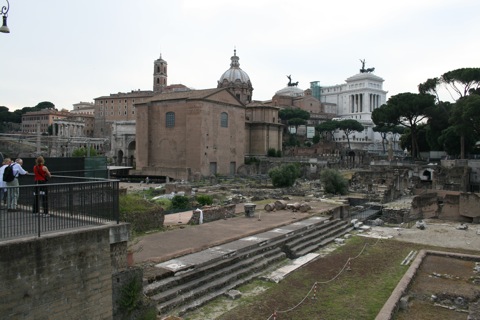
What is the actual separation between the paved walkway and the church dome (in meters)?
50.7

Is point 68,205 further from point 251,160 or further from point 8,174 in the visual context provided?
point 251,160

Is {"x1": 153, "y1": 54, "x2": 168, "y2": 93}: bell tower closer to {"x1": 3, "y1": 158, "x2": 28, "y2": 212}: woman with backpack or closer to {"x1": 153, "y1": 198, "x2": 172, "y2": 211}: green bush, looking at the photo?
{"x1": 153, "y1": 198, "x2": 172, "y2": 211}: green bush

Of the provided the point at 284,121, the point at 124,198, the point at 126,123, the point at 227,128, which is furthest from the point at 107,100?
the point at 124,198

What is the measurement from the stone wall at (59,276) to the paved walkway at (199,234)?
7.28 feet

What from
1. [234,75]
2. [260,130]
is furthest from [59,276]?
[234,75]

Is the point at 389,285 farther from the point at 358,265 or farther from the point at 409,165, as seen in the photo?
the point at 409,165

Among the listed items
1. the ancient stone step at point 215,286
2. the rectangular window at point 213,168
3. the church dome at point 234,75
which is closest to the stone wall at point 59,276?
the ancient stone step at point 215,286

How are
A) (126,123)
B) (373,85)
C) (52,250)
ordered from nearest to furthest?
(52,250) → (126,123) → (373,85)

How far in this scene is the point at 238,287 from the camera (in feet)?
30.6

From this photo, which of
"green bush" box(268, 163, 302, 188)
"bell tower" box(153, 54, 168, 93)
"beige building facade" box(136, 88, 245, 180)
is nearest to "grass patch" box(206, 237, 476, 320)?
"green bush" box(268, 163, 302, 188)

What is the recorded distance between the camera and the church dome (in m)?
66.0

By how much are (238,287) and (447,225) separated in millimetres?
13663

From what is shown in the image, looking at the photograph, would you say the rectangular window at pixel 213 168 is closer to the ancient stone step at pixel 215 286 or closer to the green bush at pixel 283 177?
the green bush at pixel 283 177

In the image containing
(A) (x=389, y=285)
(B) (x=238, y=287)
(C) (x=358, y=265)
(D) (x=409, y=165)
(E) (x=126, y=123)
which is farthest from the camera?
→ (E) (x=126, y=123)
